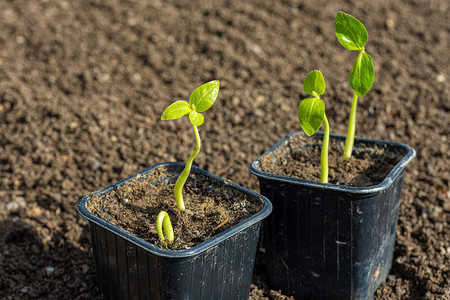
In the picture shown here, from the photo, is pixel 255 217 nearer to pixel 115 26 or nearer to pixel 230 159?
pixel 230 159

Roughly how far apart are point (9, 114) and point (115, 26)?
53.7 inches

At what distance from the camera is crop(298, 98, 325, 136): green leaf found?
178cm

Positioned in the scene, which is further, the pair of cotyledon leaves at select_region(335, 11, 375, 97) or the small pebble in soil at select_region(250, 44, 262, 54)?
the small pebble in soil at select_region(250, 44, 262, 54)

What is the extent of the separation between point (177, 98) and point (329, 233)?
188cm

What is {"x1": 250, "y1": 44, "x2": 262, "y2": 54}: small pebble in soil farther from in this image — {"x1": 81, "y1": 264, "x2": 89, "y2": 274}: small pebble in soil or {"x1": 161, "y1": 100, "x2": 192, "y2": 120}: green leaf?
{"x1": 161, "y1": 100, "x2": 192, "y2": 120}: green leaf

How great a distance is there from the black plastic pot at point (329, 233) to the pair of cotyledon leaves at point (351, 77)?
232 millimetres

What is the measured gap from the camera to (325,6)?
457 centimetres

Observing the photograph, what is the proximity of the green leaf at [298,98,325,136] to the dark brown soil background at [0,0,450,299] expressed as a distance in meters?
0.75

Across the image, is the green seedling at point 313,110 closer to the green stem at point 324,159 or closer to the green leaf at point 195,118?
the green stem at point 324,159

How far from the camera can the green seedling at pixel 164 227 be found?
1.67 m

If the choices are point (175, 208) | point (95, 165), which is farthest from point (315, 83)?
point (95, 165)

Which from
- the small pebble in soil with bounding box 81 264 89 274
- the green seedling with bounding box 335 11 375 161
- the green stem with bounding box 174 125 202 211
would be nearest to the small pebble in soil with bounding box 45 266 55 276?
the small pebble in soil with bounding box 81 264 89 274

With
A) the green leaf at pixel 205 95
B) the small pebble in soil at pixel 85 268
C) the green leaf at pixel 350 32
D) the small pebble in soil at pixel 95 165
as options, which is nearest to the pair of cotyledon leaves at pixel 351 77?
the green leaf at pixel 350 32

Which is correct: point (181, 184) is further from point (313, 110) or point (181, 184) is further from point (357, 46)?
point (357, 46)
